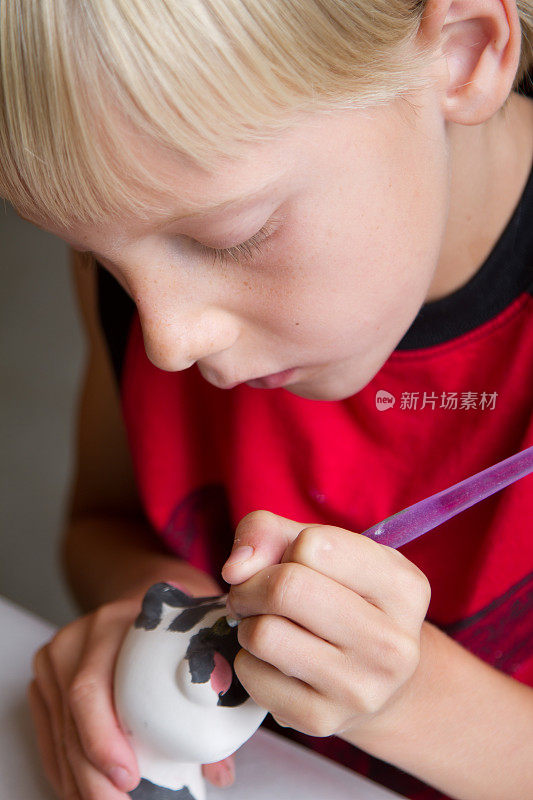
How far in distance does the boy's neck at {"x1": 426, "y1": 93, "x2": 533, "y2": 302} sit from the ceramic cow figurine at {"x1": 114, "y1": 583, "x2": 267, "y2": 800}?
0.82ft

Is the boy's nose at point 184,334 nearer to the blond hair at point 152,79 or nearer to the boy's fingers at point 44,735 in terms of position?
the blond hair at point 152,79

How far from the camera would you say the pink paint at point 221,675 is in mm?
383

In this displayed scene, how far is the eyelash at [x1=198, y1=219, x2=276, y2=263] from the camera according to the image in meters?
0.38

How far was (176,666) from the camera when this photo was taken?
39cm

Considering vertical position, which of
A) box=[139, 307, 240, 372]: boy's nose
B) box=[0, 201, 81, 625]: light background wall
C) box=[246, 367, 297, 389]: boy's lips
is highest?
box=[139, 307, 240, 372]: boy's nose

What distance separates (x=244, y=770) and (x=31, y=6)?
369mm

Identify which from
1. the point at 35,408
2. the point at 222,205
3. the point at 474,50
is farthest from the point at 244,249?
→ the point at 35,408

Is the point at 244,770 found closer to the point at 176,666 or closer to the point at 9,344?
the point at 176,666

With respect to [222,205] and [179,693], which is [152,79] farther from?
[179,693]

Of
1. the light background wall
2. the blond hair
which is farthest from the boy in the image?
the light background wall

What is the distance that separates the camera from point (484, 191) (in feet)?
1.68

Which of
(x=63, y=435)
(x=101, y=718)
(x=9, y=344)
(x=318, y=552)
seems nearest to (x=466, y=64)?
(x=318, y=552)

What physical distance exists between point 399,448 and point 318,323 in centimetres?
17

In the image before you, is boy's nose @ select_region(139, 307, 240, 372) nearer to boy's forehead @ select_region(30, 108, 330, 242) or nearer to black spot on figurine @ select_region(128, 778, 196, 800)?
boy's forehead @ select_region(30, 108, 330, 242)
